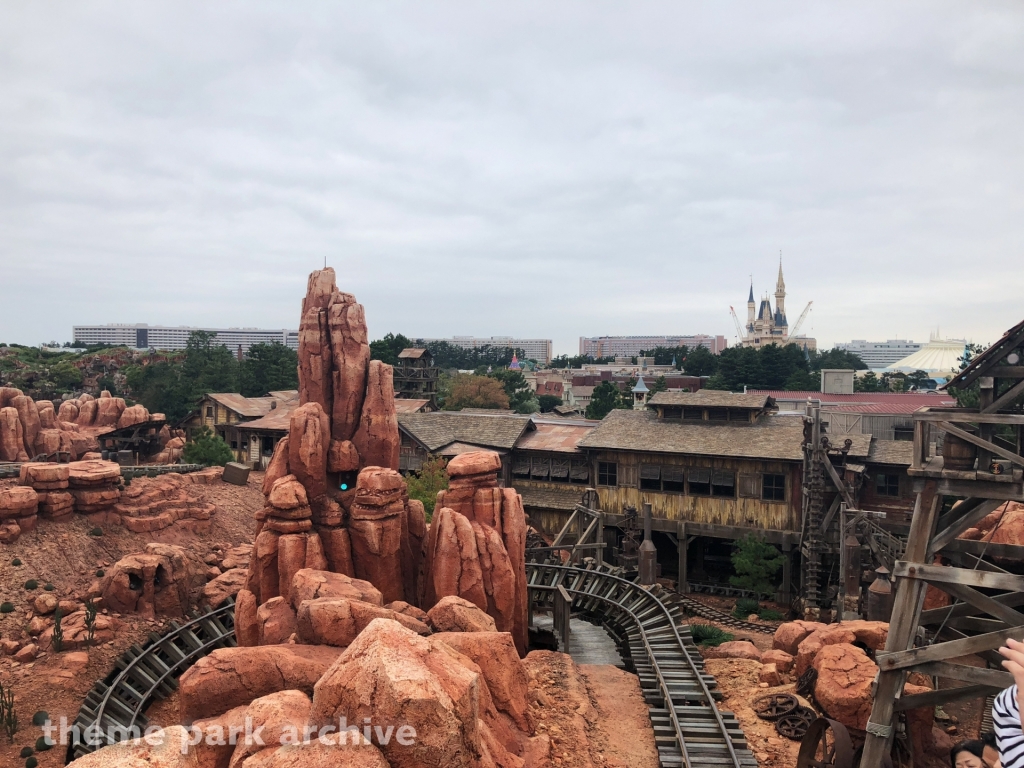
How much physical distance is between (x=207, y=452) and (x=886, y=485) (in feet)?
134

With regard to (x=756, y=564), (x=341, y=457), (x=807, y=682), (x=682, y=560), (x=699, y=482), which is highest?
(x=341, y=457)

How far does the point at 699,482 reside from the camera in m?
33.5

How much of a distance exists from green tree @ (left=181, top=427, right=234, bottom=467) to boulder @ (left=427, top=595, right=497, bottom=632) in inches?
1290

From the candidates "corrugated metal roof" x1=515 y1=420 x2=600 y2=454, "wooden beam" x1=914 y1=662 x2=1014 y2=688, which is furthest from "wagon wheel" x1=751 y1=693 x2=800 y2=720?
"corrugated metal roof" x1=515 y1=420 x2=600 y2=454

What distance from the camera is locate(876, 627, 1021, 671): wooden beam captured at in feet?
33.8

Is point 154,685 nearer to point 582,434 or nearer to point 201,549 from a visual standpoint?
point 201,549

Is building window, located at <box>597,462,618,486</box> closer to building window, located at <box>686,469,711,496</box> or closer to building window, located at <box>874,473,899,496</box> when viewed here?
building window, located at <box>686,469,711,496</box>

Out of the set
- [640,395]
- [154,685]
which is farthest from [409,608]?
[640,395]

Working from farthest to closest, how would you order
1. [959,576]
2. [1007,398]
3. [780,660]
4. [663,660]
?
[663,660], [780,660], [959,576], [1007,398]

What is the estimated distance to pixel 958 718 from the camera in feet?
51.4

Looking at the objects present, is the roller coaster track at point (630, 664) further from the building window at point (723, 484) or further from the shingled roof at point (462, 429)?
the shingled roof at point (462, 429)

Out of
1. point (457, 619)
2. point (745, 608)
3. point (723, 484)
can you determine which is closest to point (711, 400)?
point (723, 484)

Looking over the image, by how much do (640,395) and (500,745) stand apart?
233 ft

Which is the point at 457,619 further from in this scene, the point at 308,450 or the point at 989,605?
the point at 989,605
